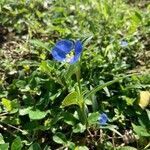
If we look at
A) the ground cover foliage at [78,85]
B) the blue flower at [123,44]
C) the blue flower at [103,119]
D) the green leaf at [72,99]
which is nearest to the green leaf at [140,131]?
the ground cover foliage at [78,85]

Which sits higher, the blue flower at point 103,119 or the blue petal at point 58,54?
the blue petal at point 58,54

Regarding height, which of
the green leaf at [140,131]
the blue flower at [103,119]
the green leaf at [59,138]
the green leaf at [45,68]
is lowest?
the green leaf at [140,131]

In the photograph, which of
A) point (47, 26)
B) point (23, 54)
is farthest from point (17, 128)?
point (47, 26)

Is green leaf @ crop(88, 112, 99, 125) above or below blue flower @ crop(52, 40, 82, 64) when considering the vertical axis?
below

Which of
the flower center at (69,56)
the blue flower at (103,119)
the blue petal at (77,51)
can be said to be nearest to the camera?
the blue petal at (77,51)


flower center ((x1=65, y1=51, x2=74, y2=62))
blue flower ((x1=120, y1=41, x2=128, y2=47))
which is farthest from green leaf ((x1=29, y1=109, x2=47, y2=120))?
blue flower ((x1=120, y1=41, x2=128, y2=47))

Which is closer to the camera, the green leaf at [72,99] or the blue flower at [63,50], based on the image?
the green leaf at [72,99]

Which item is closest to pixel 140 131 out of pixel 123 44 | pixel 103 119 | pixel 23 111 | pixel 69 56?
pixel 103 119

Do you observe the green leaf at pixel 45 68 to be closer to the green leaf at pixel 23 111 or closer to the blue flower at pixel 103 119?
the green leaf at pixel 23 111

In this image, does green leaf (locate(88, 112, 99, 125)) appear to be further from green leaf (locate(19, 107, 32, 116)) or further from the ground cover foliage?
green leaf (locate(19, 107, 32, 116))
